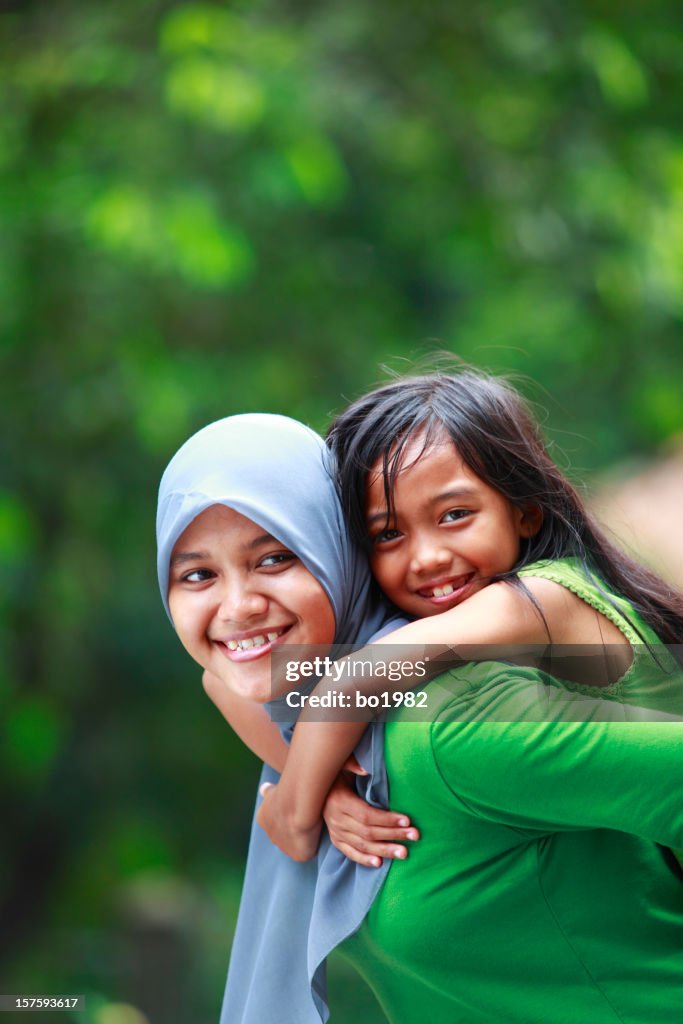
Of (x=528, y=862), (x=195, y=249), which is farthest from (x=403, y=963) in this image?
(x=195, y=249)

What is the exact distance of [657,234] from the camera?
4.36 m

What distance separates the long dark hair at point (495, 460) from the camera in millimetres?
1347

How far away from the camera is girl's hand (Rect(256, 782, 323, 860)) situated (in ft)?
4.47

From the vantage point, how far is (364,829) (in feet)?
4.14

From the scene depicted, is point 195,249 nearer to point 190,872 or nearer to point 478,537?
point 478,537

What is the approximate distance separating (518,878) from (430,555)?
1.13 feet

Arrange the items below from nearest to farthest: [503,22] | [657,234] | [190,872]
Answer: [503,22] < [657,234] < [190,872]

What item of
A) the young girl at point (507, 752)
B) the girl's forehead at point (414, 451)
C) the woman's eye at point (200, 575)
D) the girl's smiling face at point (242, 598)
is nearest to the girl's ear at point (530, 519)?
the young girl at point (507, 752)

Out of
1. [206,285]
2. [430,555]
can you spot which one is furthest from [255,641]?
[206,285]

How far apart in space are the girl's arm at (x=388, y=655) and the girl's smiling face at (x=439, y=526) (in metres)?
0.06

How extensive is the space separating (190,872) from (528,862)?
190 inches

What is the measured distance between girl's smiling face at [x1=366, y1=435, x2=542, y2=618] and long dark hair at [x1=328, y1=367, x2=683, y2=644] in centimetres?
1

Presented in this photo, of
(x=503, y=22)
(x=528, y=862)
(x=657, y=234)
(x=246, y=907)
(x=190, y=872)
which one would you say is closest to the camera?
(x=528, y=862)
